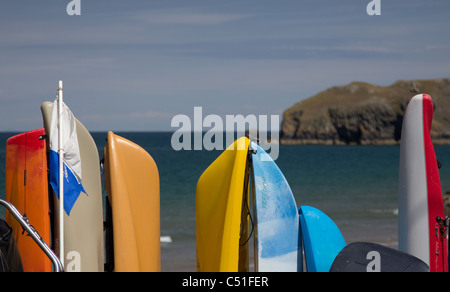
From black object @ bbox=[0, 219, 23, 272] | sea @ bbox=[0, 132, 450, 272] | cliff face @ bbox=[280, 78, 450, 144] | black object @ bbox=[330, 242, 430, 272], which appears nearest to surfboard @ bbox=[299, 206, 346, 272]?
black object @ bbox=[330, 242, 430, 272]

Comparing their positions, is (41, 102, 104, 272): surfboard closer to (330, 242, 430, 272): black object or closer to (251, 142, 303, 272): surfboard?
(251, 142, 303, 272): surfboard

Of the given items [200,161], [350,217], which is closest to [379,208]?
[350,217]

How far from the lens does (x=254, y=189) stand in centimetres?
429

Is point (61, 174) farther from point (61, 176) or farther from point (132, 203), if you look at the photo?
point (132, 203)

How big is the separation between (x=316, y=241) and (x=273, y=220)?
1.26 ft

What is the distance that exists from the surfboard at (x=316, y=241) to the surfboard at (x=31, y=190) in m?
1.95

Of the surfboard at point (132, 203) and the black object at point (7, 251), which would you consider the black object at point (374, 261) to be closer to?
the surfboard at point (132, 203)

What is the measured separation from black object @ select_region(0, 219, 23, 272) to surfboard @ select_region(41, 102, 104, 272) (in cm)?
90

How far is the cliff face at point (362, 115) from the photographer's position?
246 feet

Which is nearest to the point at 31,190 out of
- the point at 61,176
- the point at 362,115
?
the point at 61,176

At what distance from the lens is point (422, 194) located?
4.32 m

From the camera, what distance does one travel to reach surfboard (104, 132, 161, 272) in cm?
413
